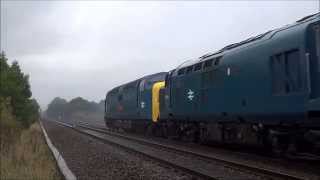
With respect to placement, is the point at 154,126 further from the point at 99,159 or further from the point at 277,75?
the point at 277,75

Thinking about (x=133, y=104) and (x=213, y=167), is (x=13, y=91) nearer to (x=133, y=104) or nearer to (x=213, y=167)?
(x=133, y=104)

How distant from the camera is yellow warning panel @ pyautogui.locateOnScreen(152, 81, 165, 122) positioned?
31752 millimetres

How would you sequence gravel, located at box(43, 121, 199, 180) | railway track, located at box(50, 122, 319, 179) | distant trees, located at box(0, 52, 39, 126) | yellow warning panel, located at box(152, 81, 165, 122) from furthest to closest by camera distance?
distant trees, located at box(0, 52, 39, 126) → yellow warning panel, located at box(152, 81, 165, 122) → gravel, located at box(43, 121, 199, 180) → railway track, located at box(50, 122, 319, 179)

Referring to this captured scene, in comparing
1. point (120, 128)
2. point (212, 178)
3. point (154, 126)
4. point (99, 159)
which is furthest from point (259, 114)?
point (120, 128)

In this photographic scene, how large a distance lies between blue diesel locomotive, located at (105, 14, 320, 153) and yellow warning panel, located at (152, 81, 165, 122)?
3.63m

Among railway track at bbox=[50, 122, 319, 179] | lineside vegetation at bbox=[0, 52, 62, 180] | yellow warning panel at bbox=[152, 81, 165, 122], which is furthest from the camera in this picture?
yellow warning panel at bbox=[152, 81, 165, 122]

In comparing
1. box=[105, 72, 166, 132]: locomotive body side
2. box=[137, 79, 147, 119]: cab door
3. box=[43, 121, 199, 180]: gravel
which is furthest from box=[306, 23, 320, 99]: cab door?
box=[137, 79, 147, 119]: cab door

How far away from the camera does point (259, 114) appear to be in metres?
16.6

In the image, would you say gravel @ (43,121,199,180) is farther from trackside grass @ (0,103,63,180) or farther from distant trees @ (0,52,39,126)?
distant trees @ (0,52,39,126)

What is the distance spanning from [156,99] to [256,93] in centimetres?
1635

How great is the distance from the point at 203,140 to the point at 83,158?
16.6ft

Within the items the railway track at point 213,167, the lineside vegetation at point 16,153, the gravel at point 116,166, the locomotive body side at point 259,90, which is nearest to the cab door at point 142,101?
the lineside vegetation at point 16,153

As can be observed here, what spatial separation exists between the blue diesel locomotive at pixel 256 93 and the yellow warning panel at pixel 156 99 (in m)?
3.63

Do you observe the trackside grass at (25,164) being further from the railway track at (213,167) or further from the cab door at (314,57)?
the cab door at (314,57)
